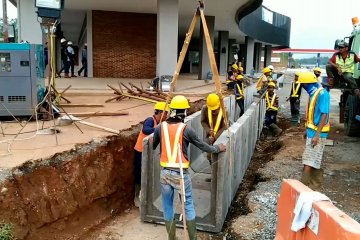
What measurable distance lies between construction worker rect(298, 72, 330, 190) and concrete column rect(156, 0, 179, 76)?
875 cm

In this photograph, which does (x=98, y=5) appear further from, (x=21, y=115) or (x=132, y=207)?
(x=132, y=207)

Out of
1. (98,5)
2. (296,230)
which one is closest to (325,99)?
(296,230)

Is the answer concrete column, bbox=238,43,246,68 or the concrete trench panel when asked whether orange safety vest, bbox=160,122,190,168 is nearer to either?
the concrete trench panel

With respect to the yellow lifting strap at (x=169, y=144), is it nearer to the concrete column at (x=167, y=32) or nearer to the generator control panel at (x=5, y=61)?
the generator control panel at (x=5, y=61)

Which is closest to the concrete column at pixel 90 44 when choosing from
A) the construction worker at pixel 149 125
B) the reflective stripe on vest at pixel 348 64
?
the reflective stripe on vest at pixel 348 64

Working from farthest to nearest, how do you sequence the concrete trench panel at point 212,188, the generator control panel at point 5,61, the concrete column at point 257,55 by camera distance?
1. the concrete column at point 257,55
2. the generator control panel at point 5,61
3. the concrete trench panel at point 212,188

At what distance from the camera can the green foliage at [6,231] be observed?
16.0 feet

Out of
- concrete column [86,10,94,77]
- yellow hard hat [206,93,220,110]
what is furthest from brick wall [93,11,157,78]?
yellow hard hat [206,93,220,110]

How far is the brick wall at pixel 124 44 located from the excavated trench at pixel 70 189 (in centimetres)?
1125

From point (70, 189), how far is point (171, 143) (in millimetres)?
2243

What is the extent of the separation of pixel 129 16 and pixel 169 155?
48.8ft

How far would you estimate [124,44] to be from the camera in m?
18.7

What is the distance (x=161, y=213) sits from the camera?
6477 millimetres

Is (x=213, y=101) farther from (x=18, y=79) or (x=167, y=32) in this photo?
(x=167, y=32)
